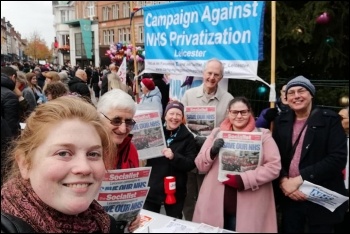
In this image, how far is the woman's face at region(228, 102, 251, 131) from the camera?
60.6 inches

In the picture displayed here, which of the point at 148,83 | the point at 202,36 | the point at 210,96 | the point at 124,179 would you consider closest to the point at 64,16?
the point at 124,179

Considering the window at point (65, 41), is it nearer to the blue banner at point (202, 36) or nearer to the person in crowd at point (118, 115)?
the person in crowd at point (118, 115)

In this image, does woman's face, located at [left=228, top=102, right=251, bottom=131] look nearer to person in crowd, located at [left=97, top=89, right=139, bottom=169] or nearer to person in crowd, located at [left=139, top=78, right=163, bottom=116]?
person in crowd, located at [left=97, top=89, right=139, bottom=169]

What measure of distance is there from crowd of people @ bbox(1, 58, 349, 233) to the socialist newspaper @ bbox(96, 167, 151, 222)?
5 centimetres

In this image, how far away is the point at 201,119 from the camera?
1977mm

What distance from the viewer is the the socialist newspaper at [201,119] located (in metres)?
1.95

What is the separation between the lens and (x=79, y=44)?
67 centimetres

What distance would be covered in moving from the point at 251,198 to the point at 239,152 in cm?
18

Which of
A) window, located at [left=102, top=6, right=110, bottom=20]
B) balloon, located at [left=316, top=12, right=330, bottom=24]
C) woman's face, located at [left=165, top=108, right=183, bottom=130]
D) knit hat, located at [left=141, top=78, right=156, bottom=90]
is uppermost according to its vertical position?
balloon, located at [left=316, top=12, right=330, bottom=24]

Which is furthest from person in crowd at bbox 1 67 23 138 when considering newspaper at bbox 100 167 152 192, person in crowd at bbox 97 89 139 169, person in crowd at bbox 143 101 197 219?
newspaper at bbox 100 167 152 192

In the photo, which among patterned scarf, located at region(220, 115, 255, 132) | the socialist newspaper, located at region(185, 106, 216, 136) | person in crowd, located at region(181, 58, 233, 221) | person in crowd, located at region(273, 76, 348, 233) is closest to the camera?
person in crowd, located at region(273, 76, 348, 233)

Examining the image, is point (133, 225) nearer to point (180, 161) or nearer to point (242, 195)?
point (242, 195)

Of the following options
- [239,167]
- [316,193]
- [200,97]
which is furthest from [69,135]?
[200,97]

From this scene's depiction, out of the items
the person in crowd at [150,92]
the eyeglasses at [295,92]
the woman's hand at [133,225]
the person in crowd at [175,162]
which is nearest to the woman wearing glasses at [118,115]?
the woman's hand at [133,225]
